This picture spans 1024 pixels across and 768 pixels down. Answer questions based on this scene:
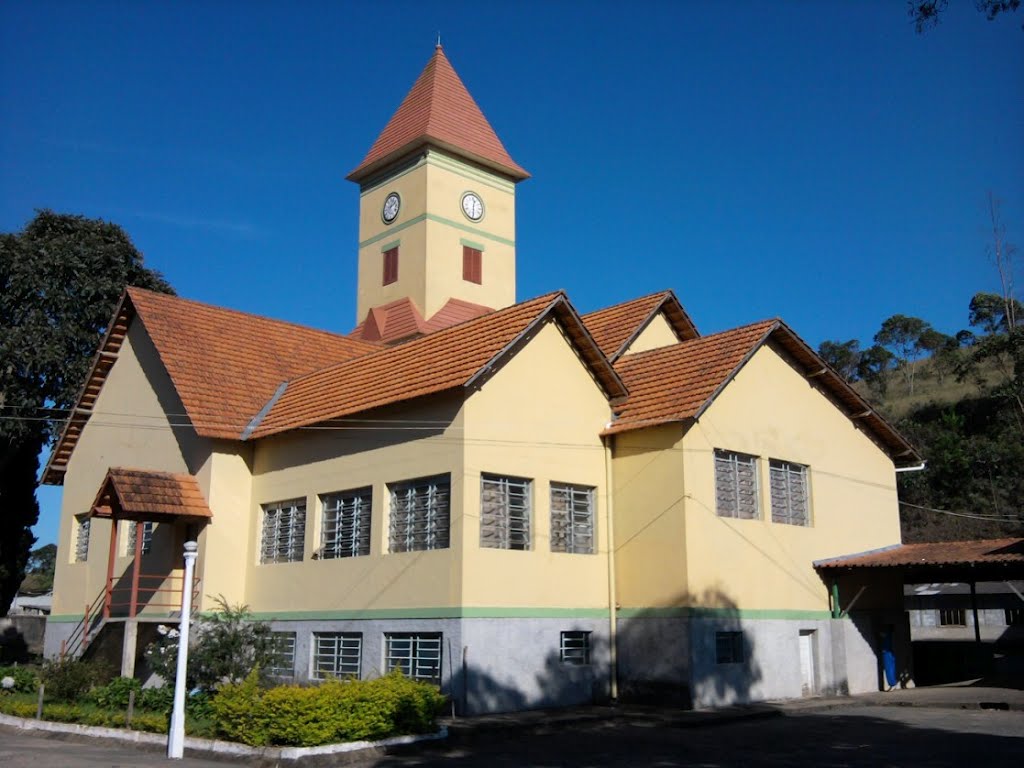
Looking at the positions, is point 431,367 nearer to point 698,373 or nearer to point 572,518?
point 572,518

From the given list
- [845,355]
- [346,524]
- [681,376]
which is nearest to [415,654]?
[346,524]

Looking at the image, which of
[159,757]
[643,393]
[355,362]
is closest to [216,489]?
[355,362]

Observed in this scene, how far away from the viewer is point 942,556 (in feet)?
68.0

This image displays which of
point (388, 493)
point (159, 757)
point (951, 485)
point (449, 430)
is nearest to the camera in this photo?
point (159, 757)

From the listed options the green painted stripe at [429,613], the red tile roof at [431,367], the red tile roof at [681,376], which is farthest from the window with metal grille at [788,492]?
the green painted stripe at [429,613]

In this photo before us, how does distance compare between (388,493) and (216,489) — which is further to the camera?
(216,489)

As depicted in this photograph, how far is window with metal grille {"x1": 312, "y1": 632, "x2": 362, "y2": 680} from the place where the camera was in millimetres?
19234

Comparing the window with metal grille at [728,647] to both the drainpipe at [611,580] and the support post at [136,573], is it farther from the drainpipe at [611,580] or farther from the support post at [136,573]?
the support post at [136,573]

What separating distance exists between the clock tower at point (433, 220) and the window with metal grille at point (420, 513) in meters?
12.5

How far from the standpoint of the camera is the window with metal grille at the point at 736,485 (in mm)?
20031

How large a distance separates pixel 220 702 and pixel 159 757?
1.09m

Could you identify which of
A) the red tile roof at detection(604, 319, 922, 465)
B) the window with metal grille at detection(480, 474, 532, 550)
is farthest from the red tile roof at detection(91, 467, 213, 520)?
the red tile roof at detection(604, 319, 922, 465)

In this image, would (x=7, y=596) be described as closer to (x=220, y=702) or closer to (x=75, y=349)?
(x=75, y=349)

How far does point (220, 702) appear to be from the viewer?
14953 millimetres
